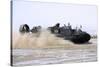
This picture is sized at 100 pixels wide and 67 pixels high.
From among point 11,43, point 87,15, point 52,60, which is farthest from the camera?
point 87,15

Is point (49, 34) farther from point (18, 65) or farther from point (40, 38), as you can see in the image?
point (18, 65)

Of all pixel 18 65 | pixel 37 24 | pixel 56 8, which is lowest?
pixel 18 65

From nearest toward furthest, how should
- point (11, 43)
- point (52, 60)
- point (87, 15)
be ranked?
point (11, 43)
point (52, 60)
point (87, 15)

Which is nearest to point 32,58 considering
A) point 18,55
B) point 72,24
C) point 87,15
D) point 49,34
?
point 18,55

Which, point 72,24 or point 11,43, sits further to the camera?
point 72,24

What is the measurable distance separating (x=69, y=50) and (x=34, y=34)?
1.63ft

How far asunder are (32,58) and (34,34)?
287 mm

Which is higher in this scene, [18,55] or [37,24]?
[37,24]

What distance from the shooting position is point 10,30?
228 cm

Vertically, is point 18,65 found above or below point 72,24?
below

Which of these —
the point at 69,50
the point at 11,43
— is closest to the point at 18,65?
the point at 11,43

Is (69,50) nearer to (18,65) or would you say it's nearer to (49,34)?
(49,34)

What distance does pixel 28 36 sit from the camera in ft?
7.71

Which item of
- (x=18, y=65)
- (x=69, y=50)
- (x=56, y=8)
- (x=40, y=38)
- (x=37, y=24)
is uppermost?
(x=56, y=8)
